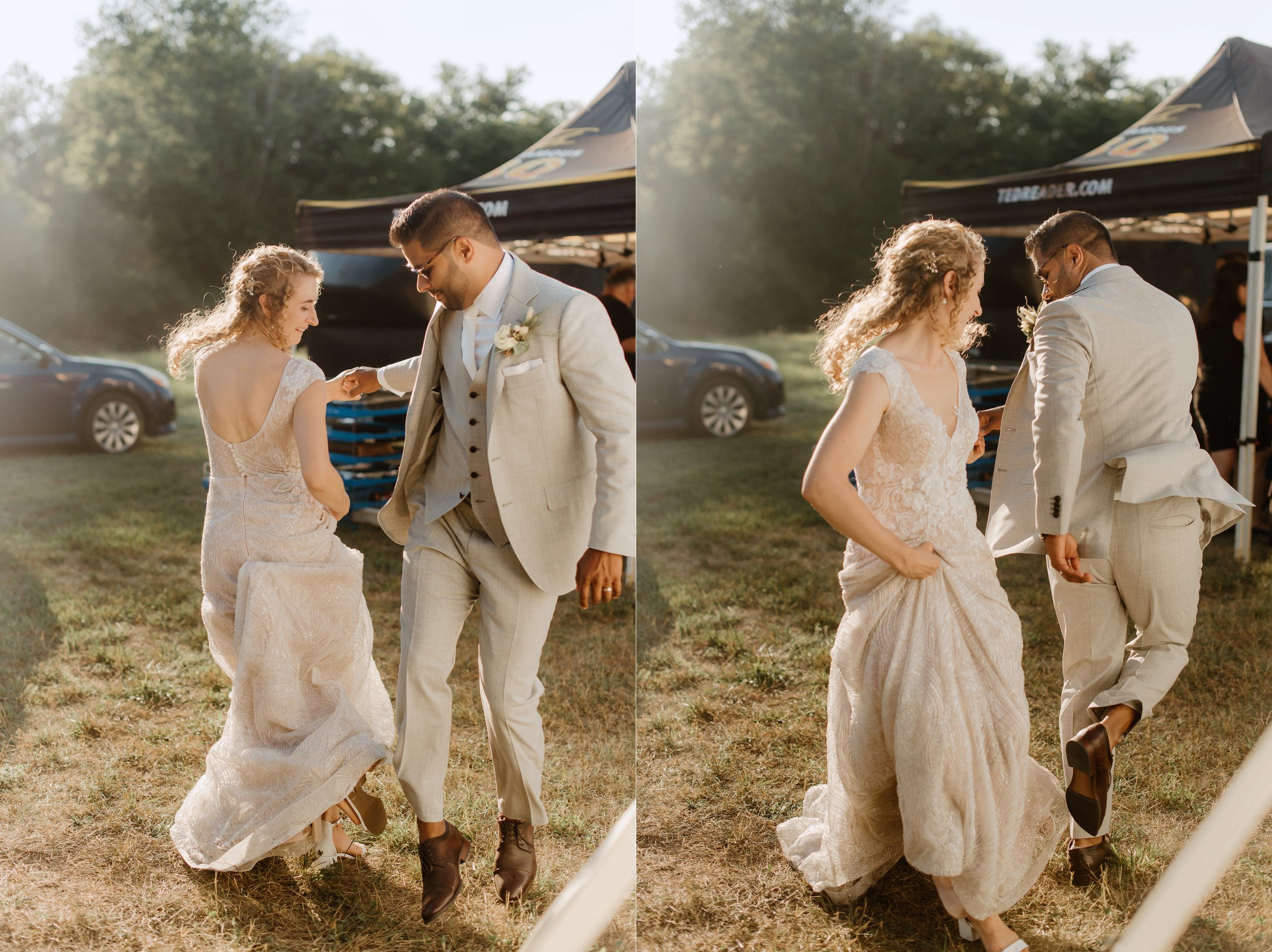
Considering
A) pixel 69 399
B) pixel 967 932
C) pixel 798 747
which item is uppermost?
pixel 69 399

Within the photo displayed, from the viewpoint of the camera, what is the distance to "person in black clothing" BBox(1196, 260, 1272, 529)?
702 cm

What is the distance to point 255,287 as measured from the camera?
3189 millimetres

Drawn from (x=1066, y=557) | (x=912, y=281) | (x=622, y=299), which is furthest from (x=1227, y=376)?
(x=912, y=281)

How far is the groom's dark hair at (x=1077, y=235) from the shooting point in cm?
333

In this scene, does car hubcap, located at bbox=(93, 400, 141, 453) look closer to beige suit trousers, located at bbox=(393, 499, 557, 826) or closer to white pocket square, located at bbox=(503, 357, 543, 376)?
beige suit trousers, located at bbox=(393, 499, 557, 826)

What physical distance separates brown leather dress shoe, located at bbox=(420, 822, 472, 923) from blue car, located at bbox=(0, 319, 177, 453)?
33.1 feet

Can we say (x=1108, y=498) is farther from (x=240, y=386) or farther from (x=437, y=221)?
(x=240, y=386)

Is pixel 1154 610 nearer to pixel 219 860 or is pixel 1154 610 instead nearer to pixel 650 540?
pixel 219 860

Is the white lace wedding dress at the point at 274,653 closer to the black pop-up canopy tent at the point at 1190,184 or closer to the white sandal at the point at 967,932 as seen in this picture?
the white sandal at the point at 967,932

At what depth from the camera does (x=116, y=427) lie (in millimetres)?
11758

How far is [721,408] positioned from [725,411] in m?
0.06

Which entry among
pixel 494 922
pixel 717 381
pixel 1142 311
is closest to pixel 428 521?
pixel 494 922

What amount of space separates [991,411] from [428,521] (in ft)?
6.47

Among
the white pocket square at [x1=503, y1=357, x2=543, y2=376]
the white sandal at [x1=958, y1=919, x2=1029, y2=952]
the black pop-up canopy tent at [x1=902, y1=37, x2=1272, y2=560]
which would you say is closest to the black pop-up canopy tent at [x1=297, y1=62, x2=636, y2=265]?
the black pop-up canopy tent at [x1=902, y1=37, x2=1272, y2=560]
